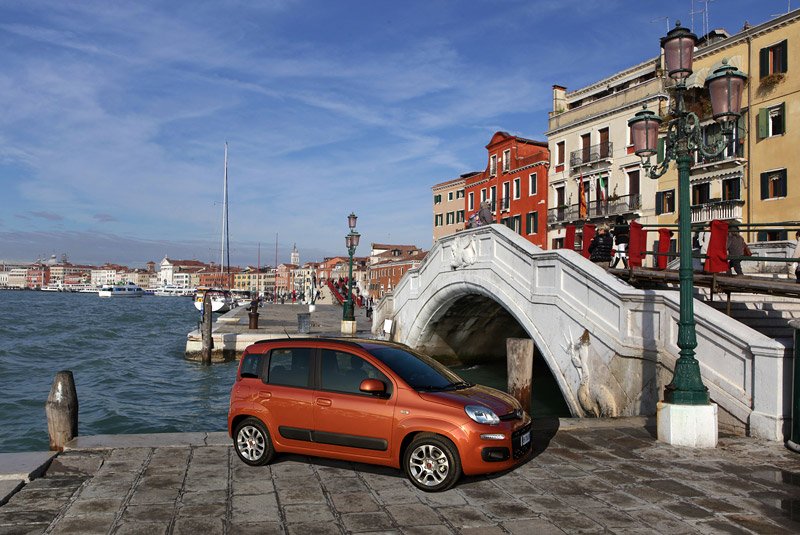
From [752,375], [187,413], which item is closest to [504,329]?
[187,413]

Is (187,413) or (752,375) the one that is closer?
(752,375)

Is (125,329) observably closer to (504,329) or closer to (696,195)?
(504,329)

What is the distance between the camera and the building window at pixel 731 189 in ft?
109

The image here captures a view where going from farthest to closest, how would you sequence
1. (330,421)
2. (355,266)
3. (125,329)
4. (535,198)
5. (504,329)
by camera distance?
(355,266) → (535,198) → (125,329) → (504,329) → (330,421)

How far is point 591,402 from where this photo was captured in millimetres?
11852

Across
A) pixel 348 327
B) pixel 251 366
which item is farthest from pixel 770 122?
pixel 251 366

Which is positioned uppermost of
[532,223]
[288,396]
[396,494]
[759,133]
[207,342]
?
[759,133]

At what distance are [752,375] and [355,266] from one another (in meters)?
120

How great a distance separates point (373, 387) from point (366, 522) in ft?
4.70

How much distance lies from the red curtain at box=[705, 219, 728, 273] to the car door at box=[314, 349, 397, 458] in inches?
292

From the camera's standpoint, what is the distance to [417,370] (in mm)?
7043

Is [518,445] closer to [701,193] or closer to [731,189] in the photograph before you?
[731,189]

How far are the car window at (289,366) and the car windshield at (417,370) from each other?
0.75 metres

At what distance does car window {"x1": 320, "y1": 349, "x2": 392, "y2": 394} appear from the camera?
672cm
